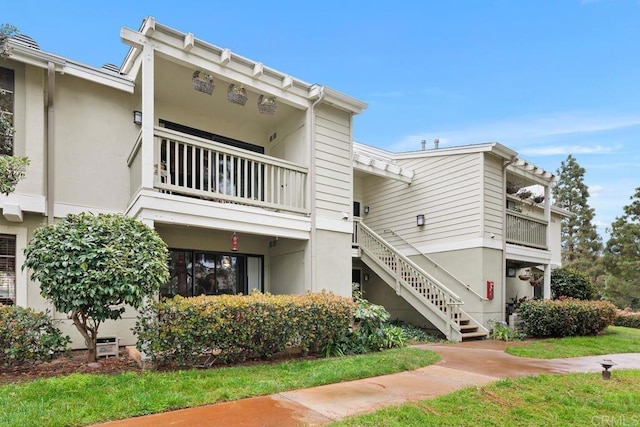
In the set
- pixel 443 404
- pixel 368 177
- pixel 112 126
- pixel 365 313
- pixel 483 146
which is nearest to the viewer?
pixel 443 404

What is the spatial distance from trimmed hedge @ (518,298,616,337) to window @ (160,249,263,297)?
25.2 ft

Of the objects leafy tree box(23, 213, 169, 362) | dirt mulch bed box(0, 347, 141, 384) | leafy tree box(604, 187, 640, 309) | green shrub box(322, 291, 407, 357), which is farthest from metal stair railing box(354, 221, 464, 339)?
leafy tree box(604, 187, 640, 309)

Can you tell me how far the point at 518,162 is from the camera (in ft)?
42.5

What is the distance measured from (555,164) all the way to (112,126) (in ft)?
117

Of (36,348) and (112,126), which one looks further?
(112,126)

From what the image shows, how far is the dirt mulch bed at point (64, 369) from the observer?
541 centimetres

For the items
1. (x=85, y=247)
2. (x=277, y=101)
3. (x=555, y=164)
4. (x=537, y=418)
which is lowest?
(x=537, y=418)

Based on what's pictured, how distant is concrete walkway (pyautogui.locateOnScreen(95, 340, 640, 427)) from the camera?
12.7 ft

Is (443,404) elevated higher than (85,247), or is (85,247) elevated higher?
(85,247)

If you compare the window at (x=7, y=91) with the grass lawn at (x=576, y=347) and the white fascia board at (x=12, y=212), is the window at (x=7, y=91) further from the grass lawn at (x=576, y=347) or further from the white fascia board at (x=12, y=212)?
the grass lawn at (x=576, y=347)

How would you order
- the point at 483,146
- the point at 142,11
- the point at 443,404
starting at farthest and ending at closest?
the point at 142,11 → the point at 483,146 → the point at 443,404

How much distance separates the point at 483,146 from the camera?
38.3ft

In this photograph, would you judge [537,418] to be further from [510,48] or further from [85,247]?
[510,48]

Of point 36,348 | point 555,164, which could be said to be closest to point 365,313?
point 36,348
